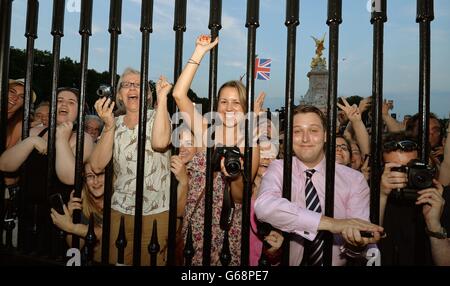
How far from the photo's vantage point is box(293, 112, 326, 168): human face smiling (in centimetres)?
231

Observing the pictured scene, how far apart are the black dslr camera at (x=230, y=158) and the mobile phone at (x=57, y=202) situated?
3.52ft

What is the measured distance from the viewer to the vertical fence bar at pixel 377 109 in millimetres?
1707

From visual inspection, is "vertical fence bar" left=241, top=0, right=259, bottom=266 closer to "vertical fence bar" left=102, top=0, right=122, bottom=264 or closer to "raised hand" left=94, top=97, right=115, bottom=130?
"vertical fence bar" left=102, top=0, right=122, bottom=264

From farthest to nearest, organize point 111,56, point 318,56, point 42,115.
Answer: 1. point 318,56
2. point 42,115
3. point 111,56

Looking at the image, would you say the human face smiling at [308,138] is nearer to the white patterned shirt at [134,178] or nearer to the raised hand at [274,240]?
the raised hand at [274,240]

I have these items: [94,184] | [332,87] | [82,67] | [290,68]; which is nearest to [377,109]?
[332,87]

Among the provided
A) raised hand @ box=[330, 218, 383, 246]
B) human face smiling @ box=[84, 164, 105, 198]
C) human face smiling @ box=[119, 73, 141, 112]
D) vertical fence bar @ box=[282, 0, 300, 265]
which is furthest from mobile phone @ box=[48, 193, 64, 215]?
raised hand @ box=[330, 218, 383, 246]

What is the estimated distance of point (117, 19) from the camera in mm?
2090

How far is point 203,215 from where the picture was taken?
2.60 metres

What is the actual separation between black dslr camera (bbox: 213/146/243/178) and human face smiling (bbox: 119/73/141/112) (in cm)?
141

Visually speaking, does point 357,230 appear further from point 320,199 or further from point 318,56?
point 318,56

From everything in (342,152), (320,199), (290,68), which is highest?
Result: (290,68)

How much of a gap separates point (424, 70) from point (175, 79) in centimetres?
127

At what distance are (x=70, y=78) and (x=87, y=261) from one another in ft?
114
